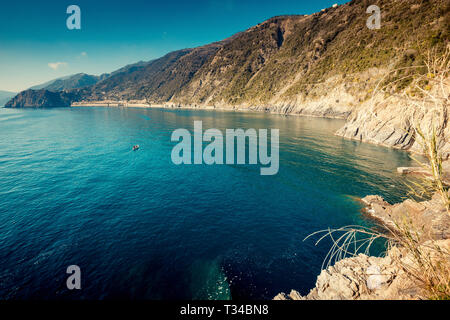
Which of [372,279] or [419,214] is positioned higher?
[419,214]

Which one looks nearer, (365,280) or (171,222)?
(365,280)

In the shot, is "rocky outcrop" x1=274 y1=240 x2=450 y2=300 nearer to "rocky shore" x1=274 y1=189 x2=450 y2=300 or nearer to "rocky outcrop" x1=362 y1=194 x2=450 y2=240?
"rocky shore" x1=274 y1=189 x2=450 y2=300

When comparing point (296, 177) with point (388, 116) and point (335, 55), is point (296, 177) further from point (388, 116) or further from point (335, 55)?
point (335, 55)

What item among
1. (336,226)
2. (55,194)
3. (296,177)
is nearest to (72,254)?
(55,194)

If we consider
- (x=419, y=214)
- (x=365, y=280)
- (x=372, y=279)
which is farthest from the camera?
(x=419, y=214)

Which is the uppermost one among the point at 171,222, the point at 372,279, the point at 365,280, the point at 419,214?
the point at 419,214

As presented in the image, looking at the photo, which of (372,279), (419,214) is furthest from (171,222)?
(419,214)

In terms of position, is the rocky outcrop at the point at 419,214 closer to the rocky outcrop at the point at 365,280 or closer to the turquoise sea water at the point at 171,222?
the turquoise sea water at the point at 171,222

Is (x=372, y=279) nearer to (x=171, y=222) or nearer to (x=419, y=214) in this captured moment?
(x=419, y=214)

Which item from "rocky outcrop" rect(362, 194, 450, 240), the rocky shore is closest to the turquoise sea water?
"rocky outcrop" rect(362, 194, 450, 240)
